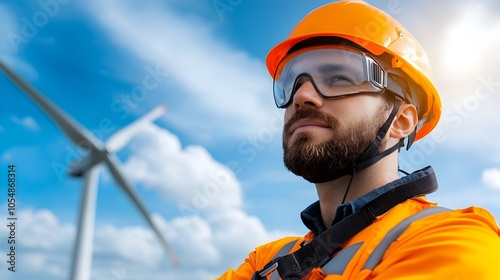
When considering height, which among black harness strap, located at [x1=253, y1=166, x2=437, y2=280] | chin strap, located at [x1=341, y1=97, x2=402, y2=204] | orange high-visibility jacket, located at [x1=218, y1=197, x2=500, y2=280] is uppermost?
chin strap, located at [x1=341, y1=97, x2=402, y2=204]

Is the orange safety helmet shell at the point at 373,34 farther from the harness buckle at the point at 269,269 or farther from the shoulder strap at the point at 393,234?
the harness buckle at the point at 269,269

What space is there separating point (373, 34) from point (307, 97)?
1208 millimetres

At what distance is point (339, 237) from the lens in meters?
4.43

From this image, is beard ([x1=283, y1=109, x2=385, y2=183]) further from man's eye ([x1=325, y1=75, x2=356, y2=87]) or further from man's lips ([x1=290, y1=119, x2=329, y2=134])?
man's eye ([x1=325, y1=75, x2=356, y2=87])

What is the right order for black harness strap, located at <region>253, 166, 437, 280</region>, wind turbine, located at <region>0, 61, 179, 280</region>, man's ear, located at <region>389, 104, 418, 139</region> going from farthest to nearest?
wind turbine, located at <region>0, 61, 179, 280</region>
man's ear, located at <region>389, 104, 418, 139</region>
black harness strap, located at <region>253, 166, 437, 280</region>

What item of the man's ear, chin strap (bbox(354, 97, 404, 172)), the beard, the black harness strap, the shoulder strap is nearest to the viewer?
the shoulder strap

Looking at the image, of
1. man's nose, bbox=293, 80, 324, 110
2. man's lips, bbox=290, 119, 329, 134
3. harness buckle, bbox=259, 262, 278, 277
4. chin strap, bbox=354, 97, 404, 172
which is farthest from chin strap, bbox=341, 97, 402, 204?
harness buckle, bbox=259, 262, 278, 277

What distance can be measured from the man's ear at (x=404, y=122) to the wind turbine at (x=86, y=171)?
13.1 m

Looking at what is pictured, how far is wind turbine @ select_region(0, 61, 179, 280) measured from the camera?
56.6 feet

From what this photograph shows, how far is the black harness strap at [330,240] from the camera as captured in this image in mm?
4410

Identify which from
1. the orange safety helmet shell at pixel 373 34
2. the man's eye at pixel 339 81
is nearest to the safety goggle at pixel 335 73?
the man's eye at pixel 339 81

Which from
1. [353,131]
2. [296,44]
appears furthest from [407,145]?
[296,44]

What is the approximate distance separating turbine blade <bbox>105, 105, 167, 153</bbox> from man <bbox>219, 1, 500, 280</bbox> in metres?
13.4

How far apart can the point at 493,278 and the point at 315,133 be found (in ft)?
7.04
